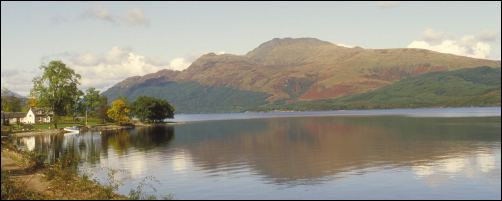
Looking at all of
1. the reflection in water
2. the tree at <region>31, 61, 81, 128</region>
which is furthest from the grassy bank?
the tree at <region>31, 61, 81, 128</region>

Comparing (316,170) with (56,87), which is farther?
(56,87)

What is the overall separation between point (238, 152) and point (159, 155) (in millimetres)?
15492

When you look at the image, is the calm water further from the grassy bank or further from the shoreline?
the shoreline

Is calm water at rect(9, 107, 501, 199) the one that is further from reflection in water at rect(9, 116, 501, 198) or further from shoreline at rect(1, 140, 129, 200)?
shoreline at rect(1, 140, 129, 200)

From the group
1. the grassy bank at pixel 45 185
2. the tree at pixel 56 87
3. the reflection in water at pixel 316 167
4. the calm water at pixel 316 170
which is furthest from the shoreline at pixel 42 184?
the tree at pixel 56 87

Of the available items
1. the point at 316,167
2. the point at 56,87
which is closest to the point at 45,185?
the point at 316,167

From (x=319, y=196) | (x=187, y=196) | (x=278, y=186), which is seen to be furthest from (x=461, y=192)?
(x=187, y=196)

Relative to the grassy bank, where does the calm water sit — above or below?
below

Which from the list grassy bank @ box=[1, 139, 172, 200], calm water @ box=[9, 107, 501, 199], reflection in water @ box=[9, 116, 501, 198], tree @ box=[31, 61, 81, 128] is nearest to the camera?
grassy bank @ box=[1, 139, 172, 200]

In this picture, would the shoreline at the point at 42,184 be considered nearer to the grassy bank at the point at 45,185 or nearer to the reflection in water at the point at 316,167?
the grassy bank at the point at 45,185

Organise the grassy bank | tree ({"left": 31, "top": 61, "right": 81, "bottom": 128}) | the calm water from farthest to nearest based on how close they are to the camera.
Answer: tree ({"left": 31, "top": 61, "right": 81, "bottom": 128}) < the calm water < the grassy bank

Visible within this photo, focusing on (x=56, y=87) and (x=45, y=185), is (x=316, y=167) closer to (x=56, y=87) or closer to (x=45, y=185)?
(x=45, y=185)

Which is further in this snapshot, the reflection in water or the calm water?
the reflection in water

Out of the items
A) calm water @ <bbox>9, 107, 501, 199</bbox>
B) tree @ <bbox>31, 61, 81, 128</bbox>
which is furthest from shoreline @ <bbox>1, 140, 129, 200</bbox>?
tree @ <bbox>31, 61, 81, 128</bbox>
